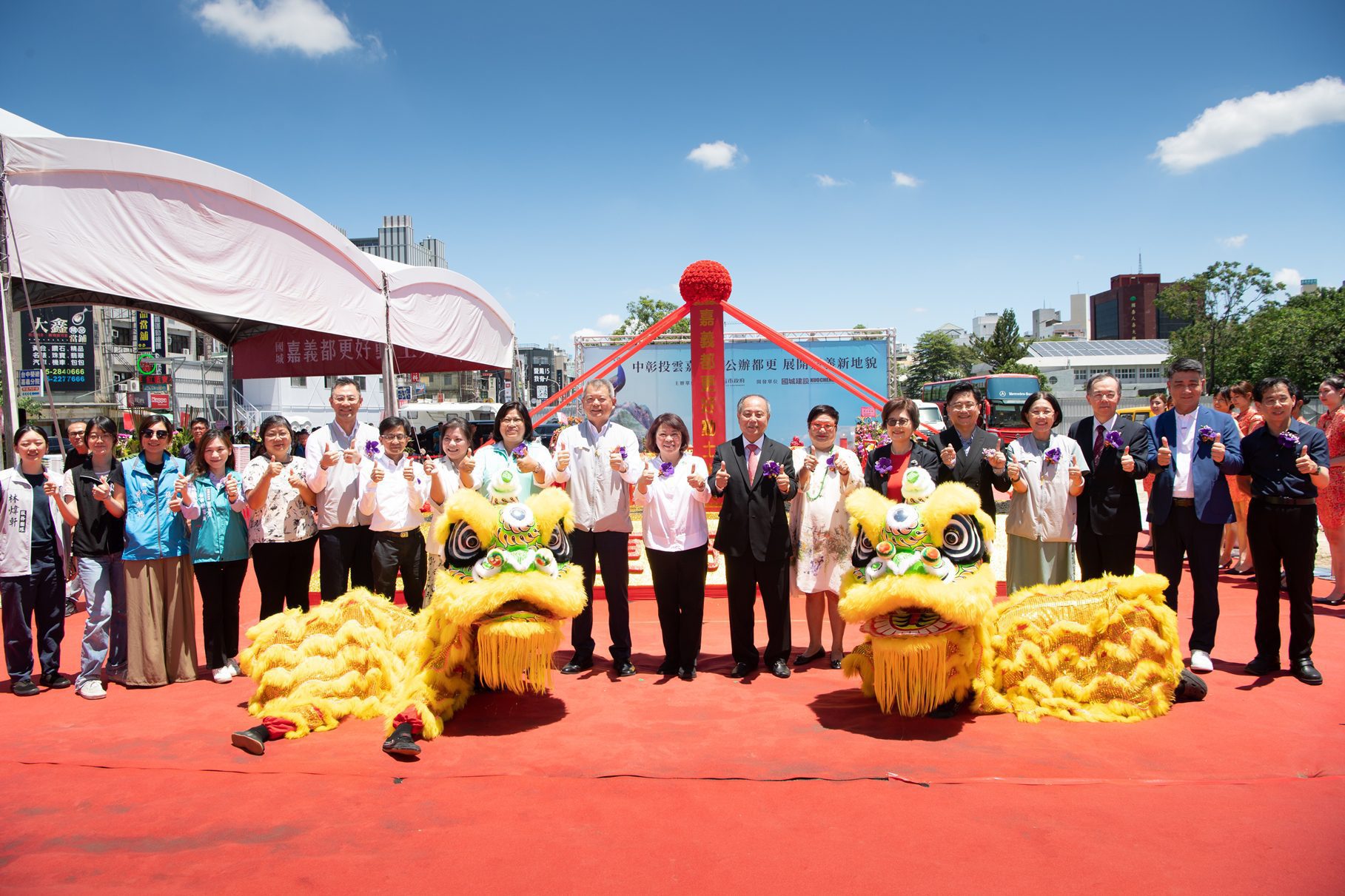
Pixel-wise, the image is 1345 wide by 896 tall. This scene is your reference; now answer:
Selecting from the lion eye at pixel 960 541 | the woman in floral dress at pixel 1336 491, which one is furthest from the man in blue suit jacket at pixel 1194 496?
the woman in floral dress at pixel 1336 491

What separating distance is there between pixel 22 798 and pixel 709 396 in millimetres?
8019

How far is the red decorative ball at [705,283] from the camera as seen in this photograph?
990cm

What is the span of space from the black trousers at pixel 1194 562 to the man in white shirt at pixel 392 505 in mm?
3993

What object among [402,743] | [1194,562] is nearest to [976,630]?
[1194,562]

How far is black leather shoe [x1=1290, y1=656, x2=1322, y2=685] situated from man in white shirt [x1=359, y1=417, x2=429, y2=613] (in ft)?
15.3

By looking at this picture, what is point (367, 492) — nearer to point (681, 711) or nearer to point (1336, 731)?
point (681, 711)

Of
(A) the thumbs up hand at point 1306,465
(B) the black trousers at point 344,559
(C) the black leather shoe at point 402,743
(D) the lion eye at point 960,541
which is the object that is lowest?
(C) the black leather shoe at point 402,743

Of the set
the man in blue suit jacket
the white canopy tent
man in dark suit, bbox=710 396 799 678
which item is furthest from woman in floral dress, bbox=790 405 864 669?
the white canopy tent

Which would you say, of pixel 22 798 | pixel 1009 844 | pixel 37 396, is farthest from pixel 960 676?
pixel 37 396

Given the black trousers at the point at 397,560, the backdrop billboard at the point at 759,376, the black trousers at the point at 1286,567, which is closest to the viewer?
the black trousers at the point at 1286,567

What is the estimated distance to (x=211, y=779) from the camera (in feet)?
10.0

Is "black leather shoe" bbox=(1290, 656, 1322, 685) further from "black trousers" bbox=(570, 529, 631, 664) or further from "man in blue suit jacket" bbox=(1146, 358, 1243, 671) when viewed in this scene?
"black trousers" bbox=(570, 529, 631, 664)

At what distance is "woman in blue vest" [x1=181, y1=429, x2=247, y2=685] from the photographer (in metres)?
4.33

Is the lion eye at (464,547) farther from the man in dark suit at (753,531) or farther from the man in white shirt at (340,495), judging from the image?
the man in dark suit at (753,531)
